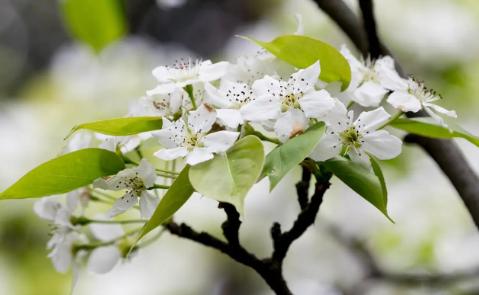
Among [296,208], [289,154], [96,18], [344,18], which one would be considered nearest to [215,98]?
[289,154]

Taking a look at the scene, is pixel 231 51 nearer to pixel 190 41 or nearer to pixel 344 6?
pixel 344 6

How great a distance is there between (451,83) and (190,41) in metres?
2.67

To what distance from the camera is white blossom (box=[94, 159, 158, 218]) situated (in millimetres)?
703

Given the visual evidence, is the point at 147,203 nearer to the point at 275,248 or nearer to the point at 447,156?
the point at 275,248

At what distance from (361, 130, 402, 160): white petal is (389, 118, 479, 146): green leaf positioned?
0.07ft

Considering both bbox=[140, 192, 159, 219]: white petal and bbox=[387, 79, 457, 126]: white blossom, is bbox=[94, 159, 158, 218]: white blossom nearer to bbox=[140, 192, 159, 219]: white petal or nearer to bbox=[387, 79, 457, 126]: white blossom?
bbox=[140, 192, 159, 219]: white petal

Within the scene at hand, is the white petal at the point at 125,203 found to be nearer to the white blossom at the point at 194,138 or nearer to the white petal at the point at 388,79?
the white blossom at the point at 194,138

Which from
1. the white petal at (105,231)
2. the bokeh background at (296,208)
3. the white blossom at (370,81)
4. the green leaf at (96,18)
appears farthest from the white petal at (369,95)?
the bokeh background at (296,208)

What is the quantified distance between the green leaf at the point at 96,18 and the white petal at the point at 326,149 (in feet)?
2.41

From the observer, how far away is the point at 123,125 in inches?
27.2

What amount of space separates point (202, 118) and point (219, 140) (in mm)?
45

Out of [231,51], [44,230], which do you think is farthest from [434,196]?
[44,230]

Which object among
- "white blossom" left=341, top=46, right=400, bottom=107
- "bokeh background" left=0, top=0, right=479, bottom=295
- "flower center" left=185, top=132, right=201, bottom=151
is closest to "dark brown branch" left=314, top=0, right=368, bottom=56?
"white blossom" left=341, top=46, right=400, bottom=107

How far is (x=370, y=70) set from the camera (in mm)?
847
